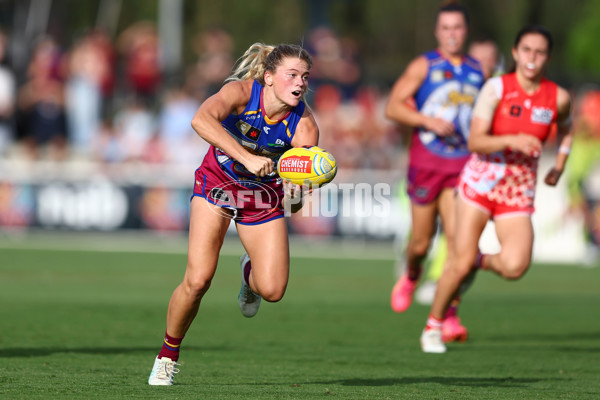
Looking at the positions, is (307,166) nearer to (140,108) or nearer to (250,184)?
(250,184)

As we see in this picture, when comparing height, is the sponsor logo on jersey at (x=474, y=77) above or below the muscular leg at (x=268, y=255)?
above

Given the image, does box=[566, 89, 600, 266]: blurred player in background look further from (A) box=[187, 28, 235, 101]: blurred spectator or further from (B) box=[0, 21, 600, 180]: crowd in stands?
(A) box=[187, 28, 235, 101]: blurred spectator

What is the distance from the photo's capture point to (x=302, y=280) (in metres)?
15.4

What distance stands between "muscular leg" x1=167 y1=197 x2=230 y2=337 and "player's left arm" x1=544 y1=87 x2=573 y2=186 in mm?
3207

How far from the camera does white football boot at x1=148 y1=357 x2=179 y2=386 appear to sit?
672 centimetres

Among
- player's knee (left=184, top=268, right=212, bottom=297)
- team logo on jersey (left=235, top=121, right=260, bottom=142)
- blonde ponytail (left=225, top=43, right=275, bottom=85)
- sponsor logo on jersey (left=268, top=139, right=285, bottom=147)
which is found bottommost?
player's knee (left=184, top=268, right=212, bottom=297)

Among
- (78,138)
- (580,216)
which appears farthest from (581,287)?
(78,138)

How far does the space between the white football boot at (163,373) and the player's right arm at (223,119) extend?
4.64 ft

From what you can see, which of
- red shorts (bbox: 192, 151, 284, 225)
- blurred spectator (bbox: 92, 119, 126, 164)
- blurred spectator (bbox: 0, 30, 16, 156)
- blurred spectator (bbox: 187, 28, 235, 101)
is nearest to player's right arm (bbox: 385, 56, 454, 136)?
red shorts (bbox: 192, 151, 284, 225)

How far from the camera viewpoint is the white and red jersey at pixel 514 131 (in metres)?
8.55

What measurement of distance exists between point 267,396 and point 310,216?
14243 millimetres

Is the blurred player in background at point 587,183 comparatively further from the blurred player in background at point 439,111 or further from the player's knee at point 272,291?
the player's knee at point 272,291

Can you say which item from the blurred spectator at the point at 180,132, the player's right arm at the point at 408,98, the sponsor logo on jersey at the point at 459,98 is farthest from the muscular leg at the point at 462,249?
the blurred spectator at the point at 180,132

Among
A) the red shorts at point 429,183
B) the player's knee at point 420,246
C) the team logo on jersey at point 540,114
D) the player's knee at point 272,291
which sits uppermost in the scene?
the team logo on jersey at point 540,114
